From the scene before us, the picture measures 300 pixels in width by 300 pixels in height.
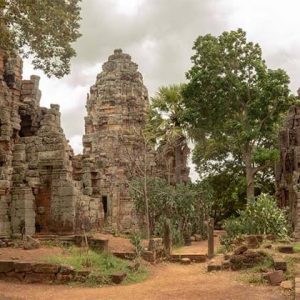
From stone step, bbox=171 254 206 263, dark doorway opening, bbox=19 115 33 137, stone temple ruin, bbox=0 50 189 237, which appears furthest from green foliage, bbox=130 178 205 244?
dark doorway opening, bbox=19 115 33 137

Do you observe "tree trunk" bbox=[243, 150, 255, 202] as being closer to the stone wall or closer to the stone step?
the stone wall

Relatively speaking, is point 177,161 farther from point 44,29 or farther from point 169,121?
point 44,29

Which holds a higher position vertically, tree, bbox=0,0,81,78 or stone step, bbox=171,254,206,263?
tree, bbox=0,0,81,78

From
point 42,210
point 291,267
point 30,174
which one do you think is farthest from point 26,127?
point 291,267

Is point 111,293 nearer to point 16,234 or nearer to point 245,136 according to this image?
point 16,234

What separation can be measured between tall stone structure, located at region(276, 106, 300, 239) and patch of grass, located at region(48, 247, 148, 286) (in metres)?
14.2

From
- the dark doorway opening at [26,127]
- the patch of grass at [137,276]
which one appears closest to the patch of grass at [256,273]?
the patch of grass at [137,276]

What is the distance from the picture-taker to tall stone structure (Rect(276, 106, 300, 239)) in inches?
1000

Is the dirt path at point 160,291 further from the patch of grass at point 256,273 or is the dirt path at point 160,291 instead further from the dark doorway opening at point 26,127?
the dark doorway opening at point 26,127

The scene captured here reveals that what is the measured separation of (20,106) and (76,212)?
16.0 ft

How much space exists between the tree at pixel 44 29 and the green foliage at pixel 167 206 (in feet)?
34.8

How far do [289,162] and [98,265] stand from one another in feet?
58.6

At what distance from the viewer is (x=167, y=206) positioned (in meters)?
23.2

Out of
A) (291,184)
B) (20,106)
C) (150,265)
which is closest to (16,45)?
(20,106)
